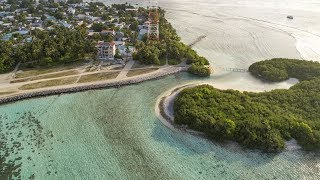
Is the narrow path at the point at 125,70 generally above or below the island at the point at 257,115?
above

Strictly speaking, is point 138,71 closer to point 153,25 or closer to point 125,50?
point 125,50

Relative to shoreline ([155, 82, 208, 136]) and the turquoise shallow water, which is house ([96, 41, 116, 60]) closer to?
shoreline ([155, 82, 208, 136])

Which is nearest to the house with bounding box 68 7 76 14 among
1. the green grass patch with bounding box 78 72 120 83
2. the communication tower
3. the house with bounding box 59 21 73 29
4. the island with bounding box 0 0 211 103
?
the island with bounding box 0 0 211 103

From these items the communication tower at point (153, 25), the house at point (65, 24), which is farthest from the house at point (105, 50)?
the house at point (65, 24)

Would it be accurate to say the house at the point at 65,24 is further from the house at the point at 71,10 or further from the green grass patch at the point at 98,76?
the green grass patch at the point at 98,76

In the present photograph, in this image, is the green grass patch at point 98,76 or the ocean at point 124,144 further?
the green grass patch at point 98,76

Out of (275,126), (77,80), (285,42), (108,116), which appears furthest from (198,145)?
(285,42)

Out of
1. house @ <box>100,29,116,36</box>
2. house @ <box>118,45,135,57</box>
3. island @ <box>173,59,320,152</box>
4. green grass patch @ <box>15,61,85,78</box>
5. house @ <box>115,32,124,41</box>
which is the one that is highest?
house @ <box>100,29,116,36</box>

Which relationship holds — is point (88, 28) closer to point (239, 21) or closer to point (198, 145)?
point (239, 21)
